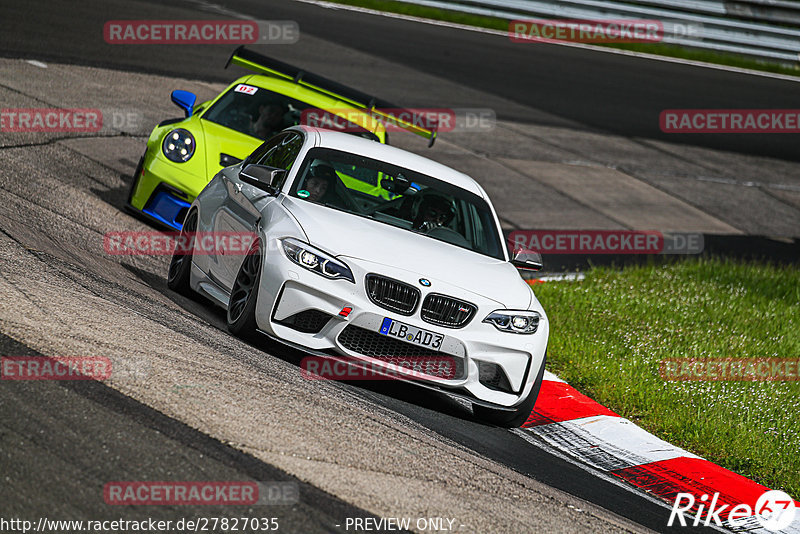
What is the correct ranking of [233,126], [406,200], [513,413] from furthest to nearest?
[233,126] < [406,200] < [513,413]

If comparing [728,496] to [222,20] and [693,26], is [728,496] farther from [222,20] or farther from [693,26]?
[693,26]

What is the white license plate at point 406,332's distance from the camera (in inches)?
251

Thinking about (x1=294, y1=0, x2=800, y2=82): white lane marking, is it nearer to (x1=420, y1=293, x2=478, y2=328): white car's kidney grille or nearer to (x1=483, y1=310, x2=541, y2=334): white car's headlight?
(x1=483, y1=310, x2=541, y2=334): white car's headlight

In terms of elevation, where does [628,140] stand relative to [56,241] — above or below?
above

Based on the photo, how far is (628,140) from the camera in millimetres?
20641

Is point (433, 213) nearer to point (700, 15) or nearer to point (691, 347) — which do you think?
point (691, 347)

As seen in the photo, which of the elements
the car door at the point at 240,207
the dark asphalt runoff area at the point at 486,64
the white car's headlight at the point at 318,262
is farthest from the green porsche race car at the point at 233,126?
the dark asphalt runoff area at the point at 486,64

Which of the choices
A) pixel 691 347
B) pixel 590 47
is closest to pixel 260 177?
pixel 691 347

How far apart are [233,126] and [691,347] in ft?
15.7

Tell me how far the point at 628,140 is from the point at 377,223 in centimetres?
1437

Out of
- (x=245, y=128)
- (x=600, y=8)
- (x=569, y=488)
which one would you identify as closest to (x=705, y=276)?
(x=245, y=128)

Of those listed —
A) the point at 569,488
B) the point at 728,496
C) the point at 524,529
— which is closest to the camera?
the point at 524,529

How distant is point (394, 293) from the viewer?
648cm

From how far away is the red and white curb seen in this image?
6465 millimetres
